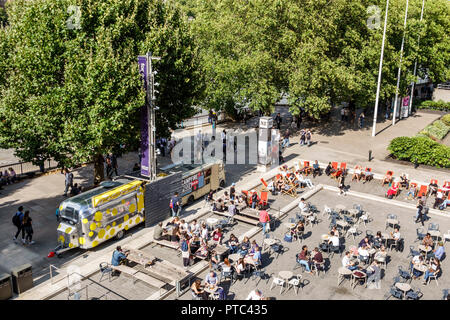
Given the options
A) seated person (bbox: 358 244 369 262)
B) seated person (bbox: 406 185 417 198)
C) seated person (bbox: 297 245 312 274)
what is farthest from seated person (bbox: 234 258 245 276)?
seated person (bbox: 406 185 417 198)

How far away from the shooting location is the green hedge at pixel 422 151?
31.5m

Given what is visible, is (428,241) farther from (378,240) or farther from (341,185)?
(341,185)

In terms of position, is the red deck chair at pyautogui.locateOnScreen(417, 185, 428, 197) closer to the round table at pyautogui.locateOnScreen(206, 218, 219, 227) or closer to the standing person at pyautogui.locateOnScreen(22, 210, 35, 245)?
the round table at pyautogui.locateOnScreen(206, 218, 219, 227)

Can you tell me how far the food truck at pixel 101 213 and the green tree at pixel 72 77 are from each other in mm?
2997

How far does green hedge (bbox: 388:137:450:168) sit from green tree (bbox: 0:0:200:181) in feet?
67.8

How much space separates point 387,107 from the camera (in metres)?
48.3

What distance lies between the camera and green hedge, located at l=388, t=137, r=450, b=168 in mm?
31531

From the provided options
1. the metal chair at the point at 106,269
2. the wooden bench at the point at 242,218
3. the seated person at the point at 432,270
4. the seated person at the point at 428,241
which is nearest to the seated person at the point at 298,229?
the wooden bench at the point at 242,218

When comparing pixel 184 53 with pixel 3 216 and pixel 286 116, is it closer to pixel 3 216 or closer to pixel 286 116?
pixel 3 216

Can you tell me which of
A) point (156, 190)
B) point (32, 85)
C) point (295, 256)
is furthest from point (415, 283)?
point (32, 85)

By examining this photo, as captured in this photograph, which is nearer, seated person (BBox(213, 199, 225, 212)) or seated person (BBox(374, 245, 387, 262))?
seated person (BBox(374, 245, 387, 262))

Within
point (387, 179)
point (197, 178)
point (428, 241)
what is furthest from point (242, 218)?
point (387, 179)

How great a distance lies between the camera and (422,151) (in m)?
32.2

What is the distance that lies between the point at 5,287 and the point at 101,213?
4.94 meters
